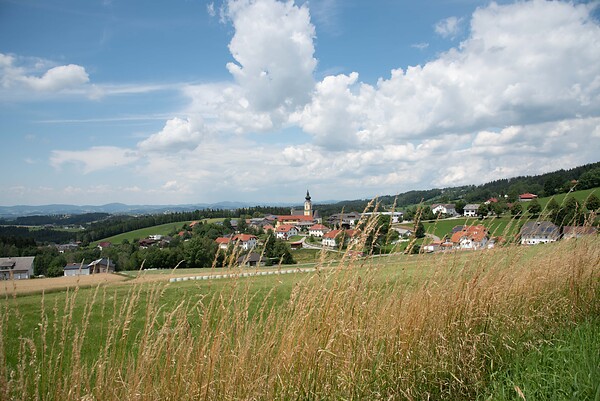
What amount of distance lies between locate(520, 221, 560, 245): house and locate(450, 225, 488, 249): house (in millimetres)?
1230

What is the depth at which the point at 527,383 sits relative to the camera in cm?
299

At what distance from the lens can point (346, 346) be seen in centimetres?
305

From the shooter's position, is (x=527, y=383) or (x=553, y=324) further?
(x=553, y=324)

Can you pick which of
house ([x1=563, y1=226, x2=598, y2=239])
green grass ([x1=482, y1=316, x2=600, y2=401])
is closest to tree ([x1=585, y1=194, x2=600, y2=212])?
house ([x1=563, y1=226, x2=598, y2=239])

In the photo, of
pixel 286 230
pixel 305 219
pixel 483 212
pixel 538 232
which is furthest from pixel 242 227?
pixel 305 219

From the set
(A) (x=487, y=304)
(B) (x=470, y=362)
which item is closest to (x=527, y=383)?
(B) (x=470, y=362)

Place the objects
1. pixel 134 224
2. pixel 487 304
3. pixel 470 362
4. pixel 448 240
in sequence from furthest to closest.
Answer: pixel 134 224 → pixel 448 240 → pixel 487 304 → pixel 470 362

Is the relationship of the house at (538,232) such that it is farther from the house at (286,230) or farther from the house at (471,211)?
the house at (286,230)

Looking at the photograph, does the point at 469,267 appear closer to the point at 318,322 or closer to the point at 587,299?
the point at 587,299

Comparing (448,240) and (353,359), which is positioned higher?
(448,240)

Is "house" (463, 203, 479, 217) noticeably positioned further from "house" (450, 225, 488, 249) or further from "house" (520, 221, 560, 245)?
"house" (450, 225, 488, 249)

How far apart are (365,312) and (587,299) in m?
3.71

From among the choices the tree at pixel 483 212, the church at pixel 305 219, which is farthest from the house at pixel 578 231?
the church at pixel 305 219

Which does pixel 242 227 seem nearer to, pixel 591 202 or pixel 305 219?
pixel 591 202
